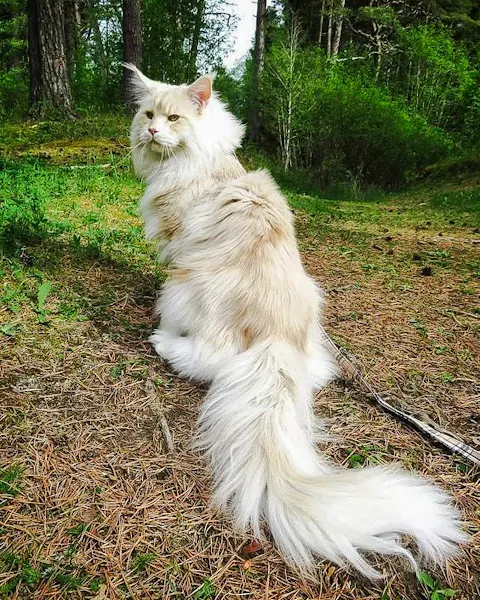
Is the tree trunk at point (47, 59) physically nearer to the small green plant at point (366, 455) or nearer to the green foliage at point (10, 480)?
the green foliage at point (10, 480)

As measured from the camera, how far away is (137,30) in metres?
9.27

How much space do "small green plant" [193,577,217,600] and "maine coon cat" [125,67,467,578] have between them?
20cm

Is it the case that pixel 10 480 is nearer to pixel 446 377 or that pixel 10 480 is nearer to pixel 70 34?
pixel 446 377

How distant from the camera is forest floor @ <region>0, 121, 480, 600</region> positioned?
4.10ft

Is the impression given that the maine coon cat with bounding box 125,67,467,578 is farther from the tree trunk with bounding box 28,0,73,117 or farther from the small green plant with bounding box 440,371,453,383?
the tree trunk with bounding box 28,0,73,117

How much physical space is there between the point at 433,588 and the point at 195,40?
19445 millimetres

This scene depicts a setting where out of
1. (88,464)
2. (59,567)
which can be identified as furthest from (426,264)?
(59,567)

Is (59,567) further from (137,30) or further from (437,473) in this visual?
(137,30)

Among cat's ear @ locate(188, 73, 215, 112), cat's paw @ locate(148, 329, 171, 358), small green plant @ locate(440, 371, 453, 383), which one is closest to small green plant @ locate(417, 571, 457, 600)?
small green plant @ locate(440, 371, 453, 383)

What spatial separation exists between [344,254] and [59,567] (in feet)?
11.7

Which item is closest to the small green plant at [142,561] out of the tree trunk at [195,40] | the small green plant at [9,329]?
the small green plant at [9,329]

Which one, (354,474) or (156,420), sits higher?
(354,474)

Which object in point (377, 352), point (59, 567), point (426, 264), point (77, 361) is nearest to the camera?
point (59, 567)

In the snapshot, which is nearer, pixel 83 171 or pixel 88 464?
pixel 88 464
